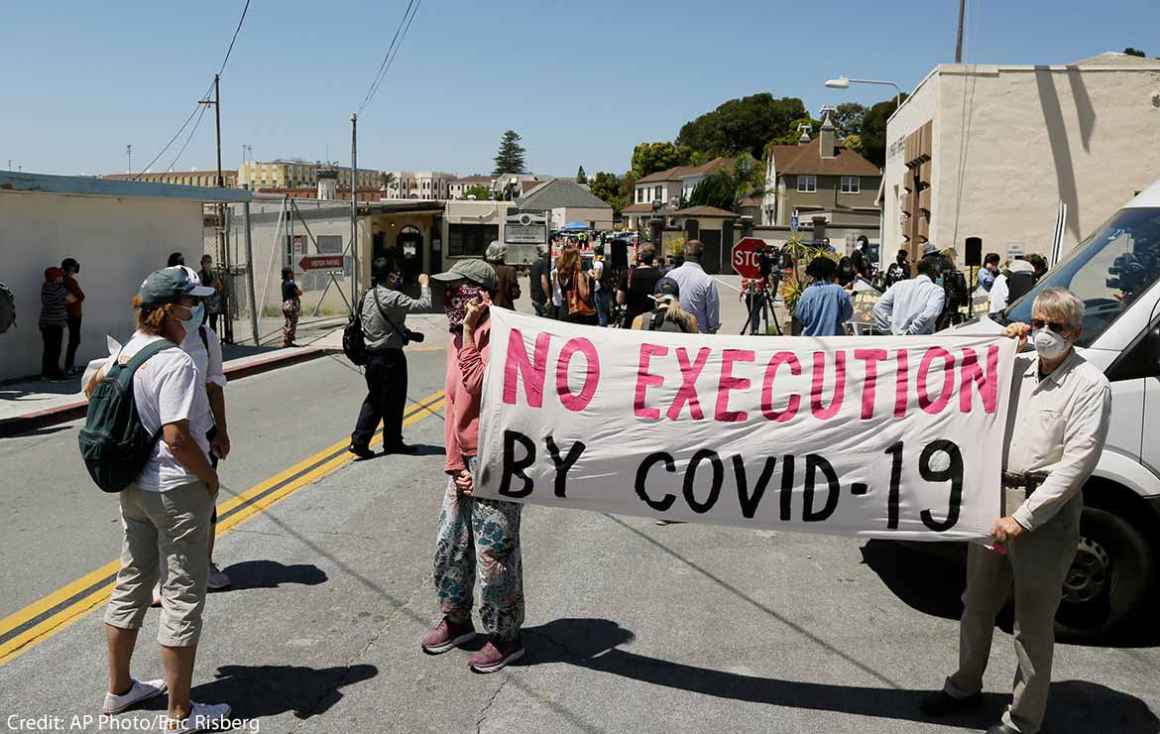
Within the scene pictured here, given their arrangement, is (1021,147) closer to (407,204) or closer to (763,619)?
(407,204)

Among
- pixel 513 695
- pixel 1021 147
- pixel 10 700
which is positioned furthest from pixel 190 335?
pixel 1021 147

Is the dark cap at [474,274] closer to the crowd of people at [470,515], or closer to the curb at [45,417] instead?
the crowd of people at [470,515]

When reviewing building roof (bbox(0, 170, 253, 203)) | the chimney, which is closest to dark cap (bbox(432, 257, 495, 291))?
building roof (bbox(0, 170, 253, 203))

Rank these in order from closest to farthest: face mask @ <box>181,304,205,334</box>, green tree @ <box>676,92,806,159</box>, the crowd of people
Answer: the crowd of people, face mask @ <box>181,304,205,334</box>, green tree @ <box>676,92,806,159</box>

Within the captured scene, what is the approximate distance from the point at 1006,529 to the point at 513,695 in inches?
89.0

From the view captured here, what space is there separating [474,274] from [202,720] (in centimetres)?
231

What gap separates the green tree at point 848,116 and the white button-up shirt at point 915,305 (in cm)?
12088

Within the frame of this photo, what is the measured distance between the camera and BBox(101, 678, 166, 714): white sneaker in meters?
4.40

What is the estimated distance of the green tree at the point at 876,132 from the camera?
102250 mm

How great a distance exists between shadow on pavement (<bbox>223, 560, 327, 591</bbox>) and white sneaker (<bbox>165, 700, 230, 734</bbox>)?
1.73 m

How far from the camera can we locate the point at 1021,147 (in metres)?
23.0

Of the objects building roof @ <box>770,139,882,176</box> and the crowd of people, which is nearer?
the crowd of people

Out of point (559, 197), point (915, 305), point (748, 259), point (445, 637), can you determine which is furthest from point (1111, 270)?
point (559, 197)

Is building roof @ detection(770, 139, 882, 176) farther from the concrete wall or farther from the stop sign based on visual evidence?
the concrete wall
